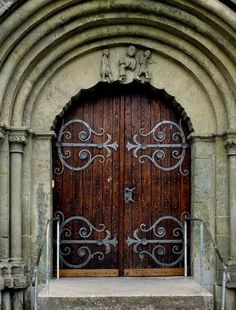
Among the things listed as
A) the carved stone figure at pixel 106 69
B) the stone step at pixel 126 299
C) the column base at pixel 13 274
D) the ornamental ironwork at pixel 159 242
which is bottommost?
the stone step at pixel 126 299

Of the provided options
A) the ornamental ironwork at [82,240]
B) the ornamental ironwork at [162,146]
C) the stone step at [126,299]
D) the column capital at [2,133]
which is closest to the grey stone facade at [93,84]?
the column capital at [2,133]

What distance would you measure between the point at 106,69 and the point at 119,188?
58.0 inches

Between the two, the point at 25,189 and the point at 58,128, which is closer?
the point at 25,189

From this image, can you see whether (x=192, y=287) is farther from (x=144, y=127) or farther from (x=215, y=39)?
(x=215, y=39)

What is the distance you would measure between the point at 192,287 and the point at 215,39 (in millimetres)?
2801

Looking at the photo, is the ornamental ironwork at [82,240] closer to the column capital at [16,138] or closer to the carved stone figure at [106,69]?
the column capital at [16,138]

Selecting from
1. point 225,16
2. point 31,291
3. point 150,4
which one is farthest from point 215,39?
point 31,291

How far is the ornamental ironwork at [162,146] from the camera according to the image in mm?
7582

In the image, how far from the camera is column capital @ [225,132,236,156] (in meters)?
7.03

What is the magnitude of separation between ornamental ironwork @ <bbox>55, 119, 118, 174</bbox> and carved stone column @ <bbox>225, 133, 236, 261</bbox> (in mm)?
1415

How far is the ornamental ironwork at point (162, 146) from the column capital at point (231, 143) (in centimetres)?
66

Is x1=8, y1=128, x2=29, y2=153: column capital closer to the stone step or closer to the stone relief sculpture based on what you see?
the stone relief sculpture

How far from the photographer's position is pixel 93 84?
A: 24.0 feet

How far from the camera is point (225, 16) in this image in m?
6.71
